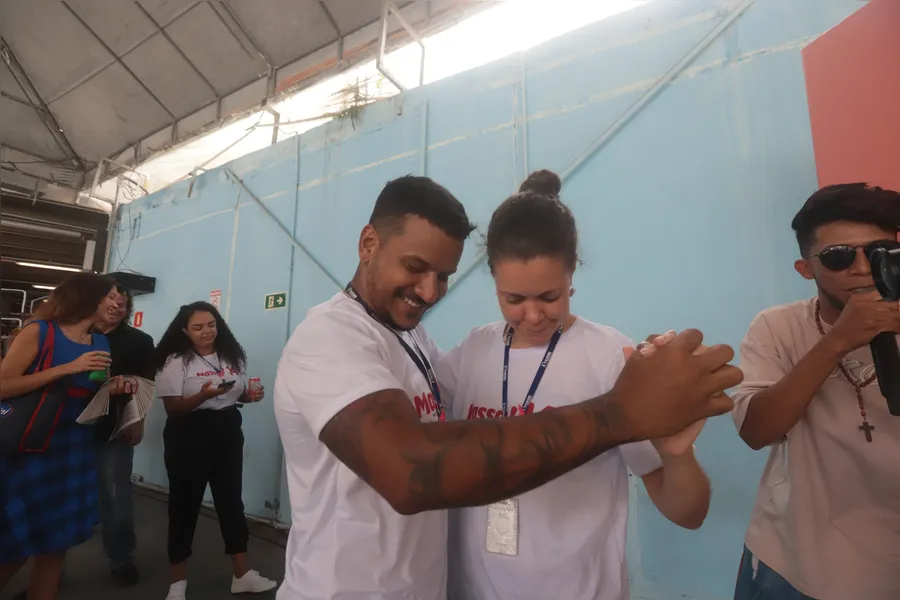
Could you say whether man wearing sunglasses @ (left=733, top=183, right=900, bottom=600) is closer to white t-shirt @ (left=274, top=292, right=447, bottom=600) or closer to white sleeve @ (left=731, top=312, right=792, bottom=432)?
white sleeve @ (left=731, top=312, right=792, bottom=432)

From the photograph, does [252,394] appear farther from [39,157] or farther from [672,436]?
[39,157]

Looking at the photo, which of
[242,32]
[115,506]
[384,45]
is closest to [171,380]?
[115,506]

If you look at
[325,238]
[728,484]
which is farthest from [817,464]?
[325,238]

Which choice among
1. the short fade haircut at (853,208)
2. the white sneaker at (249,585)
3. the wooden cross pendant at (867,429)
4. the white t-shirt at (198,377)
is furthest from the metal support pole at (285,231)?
the wooden cross pendant at (867,429)

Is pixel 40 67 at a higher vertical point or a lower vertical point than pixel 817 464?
higher

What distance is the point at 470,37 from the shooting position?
10.9 feet

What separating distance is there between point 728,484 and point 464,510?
1470 mm

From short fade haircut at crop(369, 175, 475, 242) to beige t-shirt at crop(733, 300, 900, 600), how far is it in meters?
0.83

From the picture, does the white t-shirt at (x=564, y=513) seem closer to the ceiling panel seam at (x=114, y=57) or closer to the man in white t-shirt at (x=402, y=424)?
the man in white t-shirt at (x=402, y=424)

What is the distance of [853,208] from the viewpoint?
104 cm

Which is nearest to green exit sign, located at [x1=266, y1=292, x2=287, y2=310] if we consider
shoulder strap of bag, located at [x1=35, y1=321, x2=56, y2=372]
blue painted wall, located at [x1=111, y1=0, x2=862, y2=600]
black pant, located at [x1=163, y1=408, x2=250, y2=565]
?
blue painted wall, located at [x1=111, y1=0, x2=862, y2=600]

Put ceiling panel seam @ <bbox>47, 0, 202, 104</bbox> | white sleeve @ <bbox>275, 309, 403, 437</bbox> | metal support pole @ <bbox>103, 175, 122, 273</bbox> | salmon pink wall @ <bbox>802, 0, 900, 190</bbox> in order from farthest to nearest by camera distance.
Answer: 1. metal support pole @ <bbox>103, 175, 122, 273</bbox>
2. ceiling panel seam @ <bbox>47, 0, 202, 104</bbox>
3. salmon pink wall @ <bbox>802, 0, 900, 190</bbox>
4. white sleeve @ <bbox>275, 309, 403, 437</bbox>

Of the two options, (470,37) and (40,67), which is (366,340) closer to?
(470,37)

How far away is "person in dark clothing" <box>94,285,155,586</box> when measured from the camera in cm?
259
